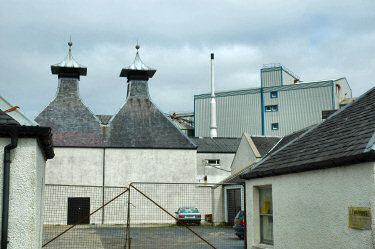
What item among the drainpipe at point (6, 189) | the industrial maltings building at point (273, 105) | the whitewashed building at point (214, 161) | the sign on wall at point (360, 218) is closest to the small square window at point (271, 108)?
the industrial maltings building at point (273, 105)

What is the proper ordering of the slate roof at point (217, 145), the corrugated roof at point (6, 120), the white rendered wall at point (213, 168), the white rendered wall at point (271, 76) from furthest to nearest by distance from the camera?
the white rendered wall at point (271, 76) < the slate roof at point (217, 145) < the white rendered wall at point (213, 168) < the corrugated roof at point (6, 120)

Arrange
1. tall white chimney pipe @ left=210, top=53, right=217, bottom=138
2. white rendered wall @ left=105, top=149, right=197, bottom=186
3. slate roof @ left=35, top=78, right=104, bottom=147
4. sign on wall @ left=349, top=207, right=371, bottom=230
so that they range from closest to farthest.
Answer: sign on wall @ left=349, top=207, right=371, bottom=230, white rendered wall @ left=105, top=149, right=197, bottom=186, slate roof @ left=35, top=78, right=104, bottom=147, tall white chimney pipe @ left=210, top=53, right=217, bottom=138

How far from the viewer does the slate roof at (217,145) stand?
156 ft

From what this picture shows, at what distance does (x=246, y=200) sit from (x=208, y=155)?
111ft

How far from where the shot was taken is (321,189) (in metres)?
9.57

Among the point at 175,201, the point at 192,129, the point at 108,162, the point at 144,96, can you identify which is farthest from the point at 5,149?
the point at 192,129

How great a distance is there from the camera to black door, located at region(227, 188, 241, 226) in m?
21.8

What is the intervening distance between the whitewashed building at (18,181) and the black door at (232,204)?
42.6 ft

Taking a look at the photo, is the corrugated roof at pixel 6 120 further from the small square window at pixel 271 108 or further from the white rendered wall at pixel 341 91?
Answer: the small square window at pixel 271 108

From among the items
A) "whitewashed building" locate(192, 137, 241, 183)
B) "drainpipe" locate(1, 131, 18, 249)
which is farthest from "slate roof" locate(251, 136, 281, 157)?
"drainpipe" locate(1, 131, 18, 249)

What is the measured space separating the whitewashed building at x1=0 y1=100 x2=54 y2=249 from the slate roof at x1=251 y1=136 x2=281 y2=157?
83.7ft

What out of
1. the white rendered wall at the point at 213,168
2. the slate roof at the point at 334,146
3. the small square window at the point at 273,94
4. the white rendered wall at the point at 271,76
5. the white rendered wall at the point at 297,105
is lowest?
the slate roof at the point at 334,146

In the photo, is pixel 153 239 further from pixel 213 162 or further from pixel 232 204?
pixel 213 162

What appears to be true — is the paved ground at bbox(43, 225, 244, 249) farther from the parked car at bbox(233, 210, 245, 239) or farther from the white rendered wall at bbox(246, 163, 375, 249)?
the white rendered wall at bbox(246, 163, 375, 249)
